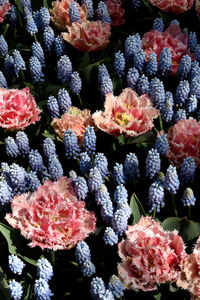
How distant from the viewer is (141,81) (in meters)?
2.32

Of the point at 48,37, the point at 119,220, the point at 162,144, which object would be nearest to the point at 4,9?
the point at 48,37

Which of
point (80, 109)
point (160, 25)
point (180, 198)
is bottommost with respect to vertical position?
point (180, 198)

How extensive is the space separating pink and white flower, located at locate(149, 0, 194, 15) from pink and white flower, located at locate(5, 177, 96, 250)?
1.42m

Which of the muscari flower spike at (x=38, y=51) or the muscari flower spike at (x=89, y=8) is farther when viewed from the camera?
the muscari flower spike at (x=89, y=8)

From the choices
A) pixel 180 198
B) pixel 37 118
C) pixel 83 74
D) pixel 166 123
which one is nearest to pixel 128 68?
pixel 83 74

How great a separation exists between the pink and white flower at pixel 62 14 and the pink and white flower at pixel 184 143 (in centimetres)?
113

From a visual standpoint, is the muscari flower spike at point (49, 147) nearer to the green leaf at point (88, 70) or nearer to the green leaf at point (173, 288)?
the green leaf at point (88, 70)

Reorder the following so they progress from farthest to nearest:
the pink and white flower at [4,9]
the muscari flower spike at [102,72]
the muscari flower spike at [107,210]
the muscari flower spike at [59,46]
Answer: the pink and white flower at [4,9]
the muscari flower spike at [59,46]
the muscari flower spike at [102,72]
the muscari flower spike at [107,210]

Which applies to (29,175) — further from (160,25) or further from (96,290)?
(160,25)

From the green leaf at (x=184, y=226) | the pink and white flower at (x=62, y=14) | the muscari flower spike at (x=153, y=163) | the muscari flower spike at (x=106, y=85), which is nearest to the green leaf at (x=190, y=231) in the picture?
the green leaf at (x=184, y=226)

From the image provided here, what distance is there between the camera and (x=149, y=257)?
1.68 meters

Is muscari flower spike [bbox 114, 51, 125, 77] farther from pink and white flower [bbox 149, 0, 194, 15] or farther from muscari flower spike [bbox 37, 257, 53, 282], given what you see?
muscari flower spike [bbox 37, 257, 53, 282]

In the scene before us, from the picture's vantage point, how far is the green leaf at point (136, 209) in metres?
1.89

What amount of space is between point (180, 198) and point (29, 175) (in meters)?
0.65
